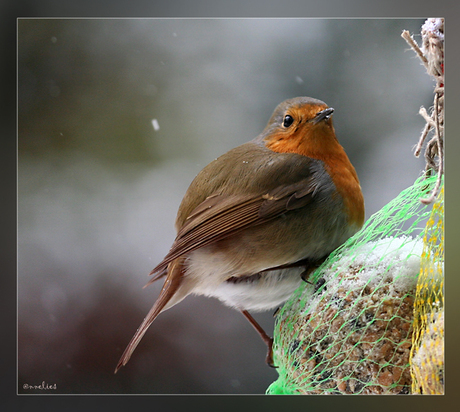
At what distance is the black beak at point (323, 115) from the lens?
1.96 meters

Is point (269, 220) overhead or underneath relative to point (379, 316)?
overhead

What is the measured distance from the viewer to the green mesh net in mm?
1667

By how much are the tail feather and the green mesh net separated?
0.59 m

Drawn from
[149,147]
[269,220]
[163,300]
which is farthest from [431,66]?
[149,147]

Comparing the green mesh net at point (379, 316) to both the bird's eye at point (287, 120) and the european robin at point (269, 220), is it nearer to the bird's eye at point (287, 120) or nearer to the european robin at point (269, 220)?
the european robin at point (269, 220)

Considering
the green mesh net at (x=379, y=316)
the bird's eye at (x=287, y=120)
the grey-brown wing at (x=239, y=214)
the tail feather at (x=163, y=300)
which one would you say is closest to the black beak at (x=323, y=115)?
the bird's eye at (x=287, y=120)

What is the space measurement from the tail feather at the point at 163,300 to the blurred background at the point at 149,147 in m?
0.46

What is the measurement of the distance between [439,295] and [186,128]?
1.76m

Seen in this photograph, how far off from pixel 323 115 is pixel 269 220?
516 mm

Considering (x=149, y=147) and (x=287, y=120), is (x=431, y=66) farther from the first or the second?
(x=149, y=147)

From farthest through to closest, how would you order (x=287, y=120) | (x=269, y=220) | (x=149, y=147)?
(x=149, y=147)
(x=287, y=120)
(x=269, y=220)

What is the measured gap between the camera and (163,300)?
202 centimetres
